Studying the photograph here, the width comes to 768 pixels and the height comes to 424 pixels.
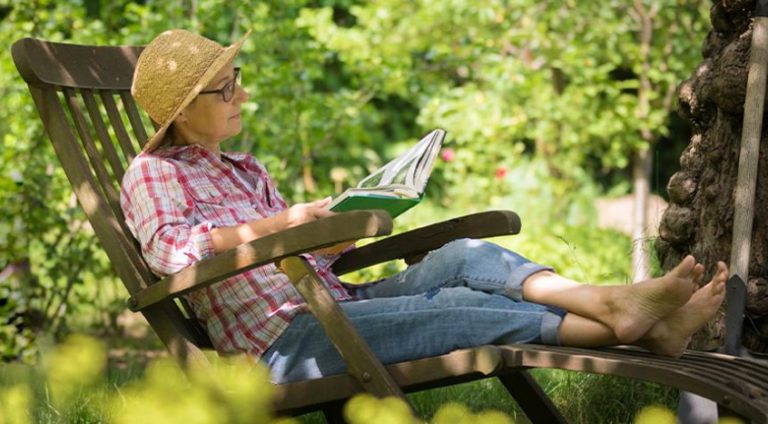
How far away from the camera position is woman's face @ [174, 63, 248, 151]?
299 centimetres

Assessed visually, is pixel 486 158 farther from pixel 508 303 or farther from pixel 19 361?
pixel 508 303

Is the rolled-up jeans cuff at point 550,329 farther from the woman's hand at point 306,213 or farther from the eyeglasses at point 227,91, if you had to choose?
→ the eyeglasses at point 227,91

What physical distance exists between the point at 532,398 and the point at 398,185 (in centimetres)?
76

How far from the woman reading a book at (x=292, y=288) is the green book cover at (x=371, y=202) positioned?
5cm

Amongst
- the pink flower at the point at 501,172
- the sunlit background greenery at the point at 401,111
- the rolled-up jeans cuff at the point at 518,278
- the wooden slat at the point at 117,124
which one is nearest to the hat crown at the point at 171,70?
the wooden slat at the point at 117,124

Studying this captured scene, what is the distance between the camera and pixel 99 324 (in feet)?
18.6

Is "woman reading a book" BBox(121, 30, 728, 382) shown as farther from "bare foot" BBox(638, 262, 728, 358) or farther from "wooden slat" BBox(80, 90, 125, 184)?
"wooden slat" BBox(80, 90, 125, 184)

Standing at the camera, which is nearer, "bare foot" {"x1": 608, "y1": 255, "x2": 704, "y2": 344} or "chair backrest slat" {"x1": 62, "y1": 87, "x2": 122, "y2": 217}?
"bare foot" {"x1": 608, "y1": 255, "x2": 704, "y2": 344}

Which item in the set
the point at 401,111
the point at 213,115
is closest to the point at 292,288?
the point at 213,115

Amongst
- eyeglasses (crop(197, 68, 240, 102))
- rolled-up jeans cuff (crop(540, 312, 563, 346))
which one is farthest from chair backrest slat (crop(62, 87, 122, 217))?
rolled-up jeans cuff (crop(540, 312, 563, 346))

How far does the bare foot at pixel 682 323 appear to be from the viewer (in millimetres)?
2566

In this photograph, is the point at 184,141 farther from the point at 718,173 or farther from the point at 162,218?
the point at 718,173

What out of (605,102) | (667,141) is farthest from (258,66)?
(667,141)

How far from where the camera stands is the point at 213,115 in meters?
3.01
